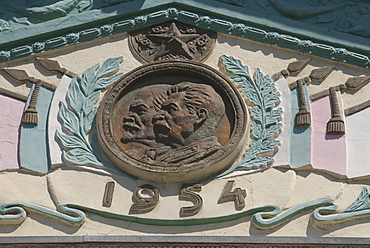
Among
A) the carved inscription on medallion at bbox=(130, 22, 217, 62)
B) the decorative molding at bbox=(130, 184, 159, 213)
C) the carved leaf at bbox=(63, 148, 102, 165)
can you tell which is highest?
the carved inscription on medallion at bbox=(130, 22, 217, 62)

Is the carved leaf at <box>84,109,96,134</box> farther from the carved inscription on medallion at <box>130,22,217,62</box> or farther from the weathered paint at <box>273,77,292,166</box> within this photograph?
the weathered paint at <box>273,77,292,166</box>

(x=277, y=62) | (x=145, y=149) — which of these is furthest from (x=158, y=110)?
(x=277, y=62)

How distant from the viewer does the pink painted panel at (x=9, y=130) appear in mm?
13594

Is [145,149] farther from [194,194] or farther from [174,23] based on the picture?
[174,23]

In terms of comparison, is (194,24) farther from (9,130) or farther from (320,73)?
(9,130)

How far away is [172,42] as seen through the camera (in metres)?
14.5

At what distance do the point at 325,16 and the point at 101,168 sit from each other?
3302 millimetres

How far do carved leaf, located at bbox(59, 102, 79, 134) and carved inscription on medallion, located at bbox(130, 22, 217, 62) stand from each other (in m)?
1.15

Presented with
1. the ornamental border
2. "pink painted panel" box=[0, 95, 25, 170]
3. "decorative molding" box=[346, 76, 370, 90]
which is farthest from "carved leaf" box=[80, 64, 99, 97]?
"decorative molding" box=[346, 76, 370, 90]

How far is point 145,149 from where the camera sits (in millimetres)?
13648

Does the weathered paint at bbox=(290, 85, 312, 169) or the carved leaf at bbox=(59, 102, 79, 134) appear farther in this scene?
the carved leaf at bbox=(59, 102, 79, 134)

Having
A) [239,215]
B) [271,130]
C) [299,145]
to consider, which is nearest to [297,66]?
[271,130]

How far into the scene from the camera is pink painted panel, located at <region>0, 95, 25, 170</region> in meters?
13.6

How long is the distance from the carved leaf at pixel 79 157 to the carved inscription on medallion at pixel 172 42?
1.49m
